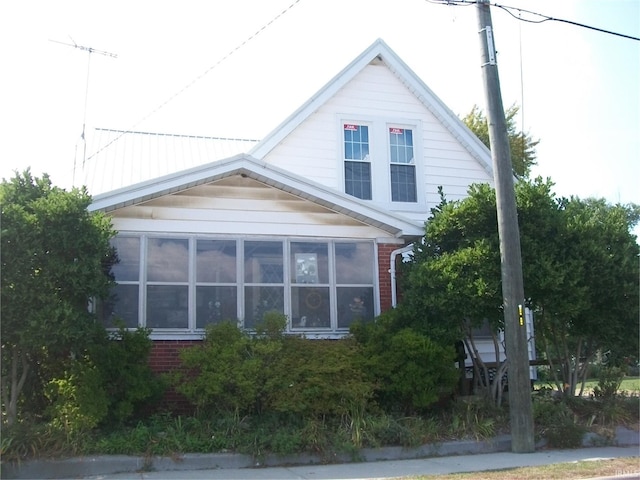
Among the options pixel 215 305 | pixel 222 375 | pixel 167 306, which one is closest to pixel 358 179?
pixel 215 305

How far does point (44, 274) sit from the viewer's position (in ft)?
28.6

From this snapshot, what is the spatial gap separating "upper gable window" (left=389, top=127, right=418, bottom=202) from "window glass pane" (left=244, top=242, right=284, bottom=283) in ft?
14.5

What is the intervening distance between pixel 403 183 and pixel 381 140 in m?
1.09

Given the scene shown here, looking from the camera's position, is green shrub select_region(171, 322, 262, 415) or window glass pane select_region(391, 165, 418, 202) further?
window glass pane select_region(391, 165, 418, 202)

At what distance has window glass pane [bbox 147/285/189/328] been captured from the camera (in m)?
11.0

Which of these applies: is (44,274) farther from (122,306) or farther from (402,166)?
(402,166)

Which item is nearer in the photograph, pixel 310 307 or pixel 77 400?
pixel 77 400

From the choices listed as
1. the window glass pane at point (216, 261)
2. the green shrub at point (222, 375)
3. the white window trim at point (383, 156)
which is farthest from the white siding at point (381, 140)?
the green shrub at point (222, 375)

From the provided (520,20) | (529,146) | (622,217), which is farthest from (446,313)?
(529,146)

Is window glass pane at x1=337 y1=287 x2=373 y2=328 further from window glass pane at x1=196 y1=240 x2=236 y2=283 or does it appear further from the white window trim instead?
the white window trim

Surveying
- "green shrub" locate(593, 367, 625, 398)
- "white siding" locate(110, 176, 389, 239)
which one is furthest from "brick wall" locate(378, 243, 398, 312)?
"green shrub" locate(593, 367, 625, 398)

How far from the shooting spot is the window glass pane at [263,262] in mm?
11508

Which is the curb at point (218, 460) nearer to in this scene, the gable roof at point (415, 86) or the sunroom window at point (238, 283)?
the sunroom window at point (238, 283)

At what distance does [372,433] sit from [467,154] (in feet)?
27.9
